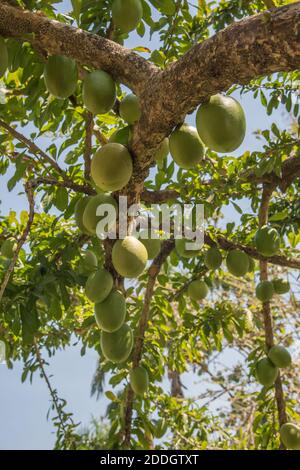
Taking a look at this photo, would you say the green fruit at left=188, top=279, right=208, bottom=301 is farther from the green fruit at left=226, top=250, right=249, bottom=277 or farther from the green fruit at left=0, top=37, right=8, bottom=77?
the green fruit at left=0, top=37, right=8, bottom=77

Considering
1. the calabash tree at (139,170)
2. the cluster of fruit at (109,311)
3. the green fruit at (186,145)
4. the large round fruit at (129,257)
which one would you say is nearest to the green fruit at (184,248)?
the calabash tree at (139,170)

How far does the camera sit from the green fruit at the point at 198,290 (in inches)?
114

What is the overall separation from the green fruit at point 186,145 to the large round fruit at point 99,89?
0.24m

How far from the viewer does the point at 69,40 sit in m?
1.49

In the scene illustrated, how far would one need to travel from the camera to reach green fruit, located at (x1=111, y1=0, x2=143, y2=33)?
5.54 feet

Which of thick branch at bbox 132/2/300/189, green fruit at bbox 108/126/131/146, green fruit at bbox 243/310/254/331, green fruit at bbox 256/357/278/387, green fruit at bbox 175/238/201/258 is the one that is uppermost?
green fruit at bbox 175/238/201/258

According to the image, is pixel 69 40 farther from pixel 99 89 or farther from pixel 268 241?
pixel 268 241

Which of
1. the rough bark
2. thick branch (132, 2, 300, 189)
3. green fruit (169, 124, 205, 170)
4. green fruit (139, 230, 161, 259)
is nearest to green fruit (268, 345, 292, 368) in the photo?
green fruit (139, 230, 161, 259)

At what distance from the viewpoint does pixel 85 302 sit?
3.15m

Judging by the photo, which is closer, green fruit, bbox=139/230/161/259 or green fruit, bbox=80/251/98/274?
green fruit, bbox=80/251/98/274

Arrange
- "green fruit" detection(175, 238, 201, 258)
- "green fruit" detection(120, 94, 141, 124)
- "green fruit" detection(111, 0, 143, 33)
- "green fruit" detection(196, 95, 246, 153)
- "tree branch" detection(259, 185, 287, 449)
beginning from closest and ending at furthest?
"green fruit" detection(196, 95, 246, 153), "green fruit" detection(120, 94, 141, 124), "green fruit" detection(111, 0, 143, 33), "green fruit" detection(175, 238, 201, 258), "tree branch" detection(259, 185, 287, 449)

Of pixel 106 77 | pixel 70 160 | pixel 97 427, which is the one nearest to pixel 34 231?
pixel 70 160

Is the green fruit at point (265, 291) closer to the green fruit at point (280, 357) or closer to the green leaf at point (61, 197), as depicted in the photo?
the green fruit at point (280, 357)
